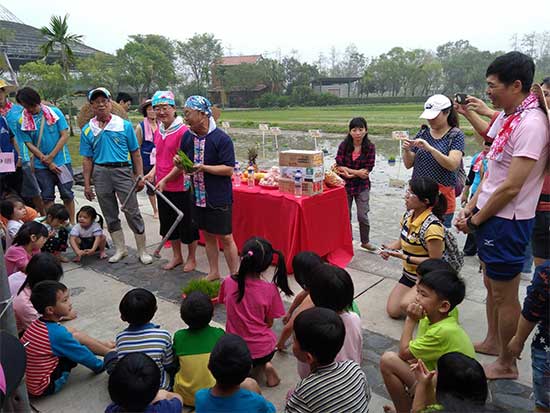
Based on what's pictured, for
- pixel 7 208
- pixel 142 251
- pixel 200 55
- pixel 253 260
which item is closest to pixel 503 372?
pixel 253 260

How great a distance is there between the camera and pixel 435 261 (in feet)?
7.84

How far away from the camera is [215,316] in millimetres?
3273

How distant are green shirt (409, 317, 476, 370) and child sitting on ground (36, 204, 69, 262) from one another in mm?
3752

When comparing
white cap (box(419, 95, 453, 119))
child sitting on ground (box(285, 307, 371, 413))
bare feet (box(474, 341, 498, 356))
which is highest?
white cap (box(419, 95, 453, 119))

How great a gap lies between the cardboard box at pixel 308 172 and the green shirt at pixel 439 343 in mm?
2137

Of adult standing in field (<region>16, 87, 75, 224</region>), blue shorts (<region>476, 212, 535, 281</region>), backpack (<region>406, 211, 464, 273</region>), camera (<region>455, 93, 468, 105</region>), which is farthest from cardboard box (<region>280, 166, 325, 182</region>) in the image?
adult standing in field (<region>16, 87, 75, 224</region>)

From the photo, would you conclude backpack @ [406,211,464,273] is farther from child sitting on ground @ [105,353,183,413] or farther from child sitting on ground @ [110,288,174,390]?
child sitting on ground @ [105,353,183,413]

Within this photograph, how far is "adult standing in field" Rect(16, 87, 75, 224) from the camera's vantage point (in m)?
4.59

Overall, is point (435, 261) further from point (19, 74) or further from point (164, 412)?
point (19, 74)

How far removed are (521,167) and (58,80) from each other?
23.7 m

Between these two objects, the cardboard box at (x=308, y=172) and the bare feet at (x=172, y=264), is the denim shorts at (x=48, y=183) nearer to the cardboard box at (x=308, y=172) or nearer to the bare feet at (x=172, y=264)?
the bare feet at (x=172, y=264)

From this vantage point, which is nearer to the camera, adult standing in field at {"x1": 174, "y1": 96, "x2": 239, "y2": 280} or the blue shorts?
the blue shorts

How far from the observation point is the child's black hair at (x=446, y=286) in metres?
2.03

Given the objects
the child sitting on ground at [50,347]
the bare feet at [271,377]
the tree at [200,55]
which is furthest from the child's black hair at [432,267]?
the tree at [200,55]
